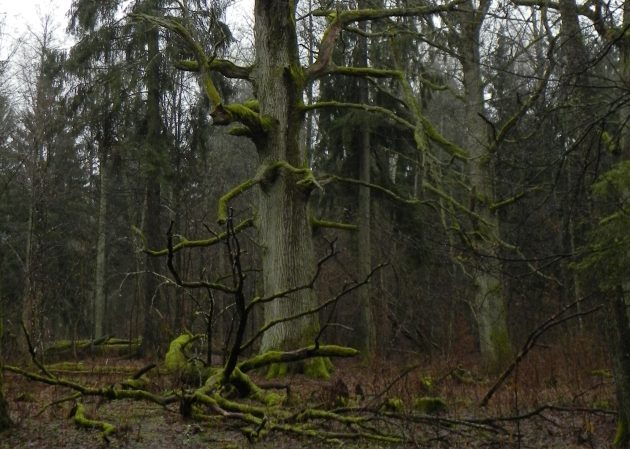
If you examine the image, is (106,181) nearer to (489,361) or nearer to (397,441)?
(489,361)

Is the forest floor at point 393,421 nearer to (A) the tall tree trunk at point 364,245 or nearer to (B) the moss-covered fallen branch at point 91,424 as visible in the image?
(B) the moss-covered fallen branch at point 91,424

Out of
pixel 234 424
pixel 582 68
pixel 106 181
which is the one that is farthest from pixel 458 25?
pixel 106 181

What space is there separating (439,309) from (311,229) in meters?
8.57

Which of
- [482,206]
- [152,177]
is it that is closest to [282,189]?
[482,206]

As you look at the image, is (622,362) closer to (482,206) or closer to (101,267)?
(482,206)

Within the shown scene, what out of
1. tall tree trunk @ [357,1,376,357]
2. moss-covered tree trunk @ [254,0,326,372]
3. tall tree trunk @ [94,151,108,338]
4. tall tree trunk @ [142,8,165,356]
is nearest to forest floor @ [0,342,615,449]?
moss-covered tree trunk @ [254,0,326,372]

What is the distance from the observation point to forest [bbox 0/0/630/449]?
6.18m

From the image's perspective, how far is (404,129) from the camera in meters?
19.1

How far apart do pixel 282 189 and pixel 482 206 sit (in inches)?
173

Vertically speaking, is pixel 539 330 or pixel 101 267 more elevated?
pixel 101 267

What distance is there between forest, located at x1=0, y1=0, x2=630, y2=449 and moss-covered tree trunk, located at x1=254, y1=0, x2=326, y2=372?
40 millimetres

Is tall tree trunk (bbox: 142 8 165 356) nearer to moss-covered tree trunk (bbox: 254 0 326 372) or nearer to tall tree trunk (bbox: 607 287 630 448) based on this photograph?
moss-covered tree trunk (bbox: 254 0 326 372)

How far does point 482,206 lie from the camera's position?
14203 mm

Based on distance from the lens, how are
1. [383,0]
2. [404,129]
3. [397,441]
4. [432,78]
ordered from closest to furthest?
[397,441], [383,0], [432,78], [404,129]
